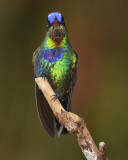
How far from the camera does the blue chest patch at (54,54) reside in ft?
7.40

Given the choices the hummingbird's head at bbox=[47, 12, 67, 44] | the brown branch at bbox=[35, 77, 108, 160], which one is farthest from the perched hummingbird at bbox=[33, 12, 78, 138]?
the brown branch at bbox=[35, 77, 108, 160]

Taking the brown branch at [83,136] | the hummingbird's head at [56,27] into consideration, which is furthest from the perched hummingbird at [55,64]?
the brown branch at [83,136]

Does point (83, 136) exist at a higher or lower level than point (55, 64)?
lower

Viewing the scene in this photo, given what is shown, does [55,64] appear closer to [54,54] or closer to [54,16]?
[54,54]

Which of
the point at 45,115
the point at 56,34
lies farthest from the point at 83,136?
the point at 56,34

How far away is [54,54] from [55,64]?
68 millimetres

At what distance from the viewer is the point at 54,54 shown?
2.26 m

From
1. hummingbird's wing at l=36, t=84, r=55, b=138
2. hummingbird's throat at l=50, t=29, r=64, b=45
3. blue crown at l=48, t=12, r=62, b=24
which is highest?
blue crown at l=48, t=12, r=62, b=24

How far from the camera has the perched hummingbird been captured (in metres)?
2.21

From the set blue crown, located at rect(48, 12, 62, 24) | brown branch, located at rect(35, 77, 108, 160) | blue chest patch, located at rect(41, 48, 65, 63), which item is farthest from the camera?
blue chest patch, located at rect(41, 48, 65, 63)

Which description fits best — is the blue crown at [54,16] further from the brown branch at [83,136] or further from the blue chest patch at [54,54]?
the brown branch at [83,136]

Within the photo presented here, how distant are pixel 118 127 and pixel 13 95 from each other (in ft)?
3.60

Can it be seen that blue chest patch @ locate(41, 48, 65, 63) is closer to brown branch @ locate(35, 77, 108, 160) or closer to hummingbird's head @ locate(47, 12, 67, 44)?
hummingbird's head @ locate(47, 12, 67, 44)

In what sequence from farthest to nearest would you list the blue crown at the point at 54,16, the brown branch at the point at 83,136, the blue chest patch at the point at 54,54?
the blue chest patch at the point at 54,54 < the blue crown at the point at 54,16 < the brown branch at the point at 83,136
